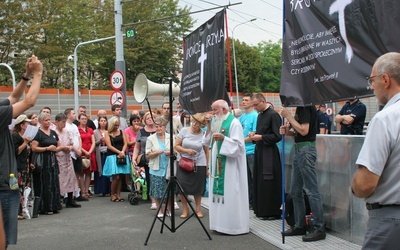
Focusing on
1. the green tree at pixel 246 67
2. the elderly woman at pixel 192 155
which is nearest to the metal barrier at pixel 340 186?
the elderly woman at pixel 192 155

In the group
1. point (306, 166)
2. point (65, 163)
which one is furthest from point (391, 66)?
point (65, 163)

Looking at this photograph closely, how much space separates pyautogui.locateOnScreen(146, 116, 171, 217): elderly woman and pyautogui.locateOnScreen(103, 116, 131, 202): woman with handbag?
5.89ft

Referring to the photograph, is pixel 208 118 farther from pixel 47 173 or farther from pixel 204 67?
pixel 47 173

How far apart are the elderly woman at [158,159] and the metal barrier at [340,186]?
305cm

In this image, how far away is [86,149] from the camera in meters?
10.8

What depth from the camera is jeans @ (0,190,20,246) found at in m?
4.70

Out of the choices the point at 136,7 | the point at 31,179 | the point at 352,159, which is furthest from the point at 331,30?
the point at 136,7

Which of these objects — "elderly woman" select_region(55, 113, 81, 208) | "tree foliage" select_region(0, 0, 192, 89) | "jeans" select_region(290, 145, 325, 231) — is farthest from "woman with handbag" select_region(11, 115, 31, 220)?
"tree foliage" select_region(0, 0, 192, 89)

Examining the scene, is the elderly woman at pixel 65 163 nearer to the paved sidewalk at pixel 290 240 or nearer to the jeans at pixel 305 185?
the paved sidewalk at pixel 290 240

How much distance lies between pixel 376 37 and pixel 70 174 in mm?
7329

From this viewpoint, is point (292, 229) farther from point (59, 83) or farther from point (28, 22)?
point (59, 83)

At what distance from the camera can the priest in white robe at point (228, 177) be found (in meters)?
6.91

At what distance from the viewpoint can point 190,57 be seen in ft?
25.5

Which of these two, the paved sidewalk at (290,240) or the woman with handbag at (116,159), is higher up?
the woman with handbag at (116,159)
